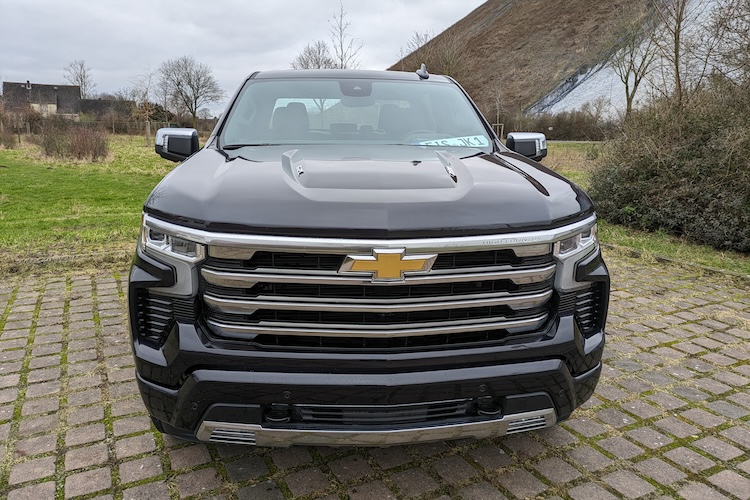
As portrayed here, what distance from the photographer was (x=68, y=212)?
959cm

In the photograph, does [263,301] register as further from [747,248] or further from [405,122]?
[747,248]

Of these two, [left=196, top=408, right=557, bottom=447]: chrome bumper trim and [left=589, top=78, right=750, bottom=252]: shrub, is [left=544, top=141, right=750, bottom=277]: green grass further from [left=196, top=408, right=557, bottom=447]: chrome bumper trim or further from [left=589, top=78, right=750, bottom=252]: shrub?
[left=196, top=408, right=557, bottom=447]: chrome bumper trim

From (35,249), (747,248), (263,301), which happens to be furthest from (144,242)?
(747,248)

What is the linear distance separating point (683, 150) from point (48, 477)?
27.7 ft

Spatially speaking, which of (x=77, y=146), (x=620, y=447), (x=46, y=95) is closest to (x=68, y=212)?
(x=620, y=447)

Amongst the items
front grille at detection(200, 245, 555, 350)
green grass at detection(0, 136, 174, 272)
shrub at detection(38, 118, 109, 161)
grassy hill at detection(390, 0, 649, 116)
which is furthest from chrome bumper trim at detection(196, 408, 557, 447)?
grassy hill at detection(390, 0, 649, 116)

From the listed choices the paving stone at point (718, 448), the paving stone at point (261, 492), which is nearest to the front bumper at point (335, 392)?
the paving stone at point (261, 492)

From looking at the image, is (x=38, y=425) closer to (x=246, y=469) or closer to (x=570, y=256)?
(x=246, y=469)

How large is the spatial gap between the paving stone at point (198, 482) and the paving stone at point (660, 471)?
202 cm

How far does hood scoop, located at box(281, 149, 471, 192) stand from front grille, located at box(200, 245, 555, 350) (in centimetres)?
36

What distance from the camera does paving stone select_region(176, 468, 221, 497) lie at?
2516 millimetres

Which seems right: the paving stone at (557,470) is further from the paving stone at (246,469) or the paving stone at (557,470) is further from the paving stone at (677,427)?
the paving stone at (246,469)

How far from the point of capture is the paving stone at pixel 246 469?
8.58 feet

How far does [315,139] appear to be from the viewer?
3.33 metres
